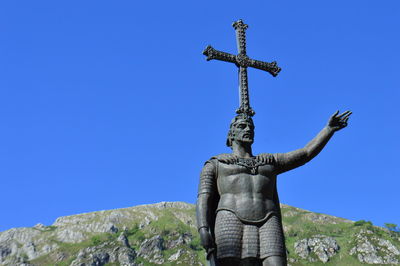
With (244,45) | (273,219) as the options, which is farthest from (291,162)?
(244,45)

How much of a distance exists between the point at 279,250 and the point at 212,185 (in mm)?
2027

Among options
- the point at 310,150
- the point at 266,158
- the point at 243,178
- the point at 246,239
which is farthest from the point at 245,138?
the point at 246,239

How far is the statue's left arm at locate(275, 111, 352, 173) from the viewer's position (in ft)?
41.5

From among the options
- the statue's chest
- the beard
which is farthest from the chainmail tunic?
the beard

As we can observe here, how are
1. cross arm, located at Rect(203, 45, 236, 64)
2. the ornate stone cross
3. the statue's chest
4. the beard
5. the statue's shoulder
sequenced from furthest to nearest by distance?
cross arm, located at Rect(203, 45, 236, 64) < the ornate stone cross < the beard < the statue's shoulder < the statue's chest

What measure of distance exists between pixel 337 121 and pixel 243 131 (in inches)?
85.7

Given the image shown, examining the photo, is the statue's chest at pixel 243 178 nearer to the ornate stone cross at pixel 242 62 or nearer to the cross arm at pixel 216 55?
the ornate stone cross at pixel 242 62

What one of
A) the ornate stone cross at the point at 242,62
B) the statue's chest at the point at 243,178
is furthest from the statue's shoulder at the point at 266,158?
the ornate stone cross at the point at 242,62

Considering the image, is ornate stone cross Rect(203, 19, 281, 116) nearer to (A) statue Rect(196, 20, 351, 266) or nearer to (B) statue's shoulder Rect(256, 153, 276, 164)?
(A) statue Rect(196, 20, 351, 266)

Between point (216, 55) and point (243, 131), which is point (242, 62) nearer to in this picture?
point (216, 55)

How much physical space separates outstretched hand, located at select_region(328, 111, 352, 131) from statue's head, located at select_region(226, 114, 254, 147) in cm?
181

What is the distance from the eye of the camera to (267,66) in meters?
14.7

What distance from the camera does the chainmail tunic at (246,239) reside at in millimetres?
11345

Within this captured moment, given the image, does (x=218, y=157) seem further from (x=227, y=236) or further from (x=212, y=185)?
(x=227, y=236)
